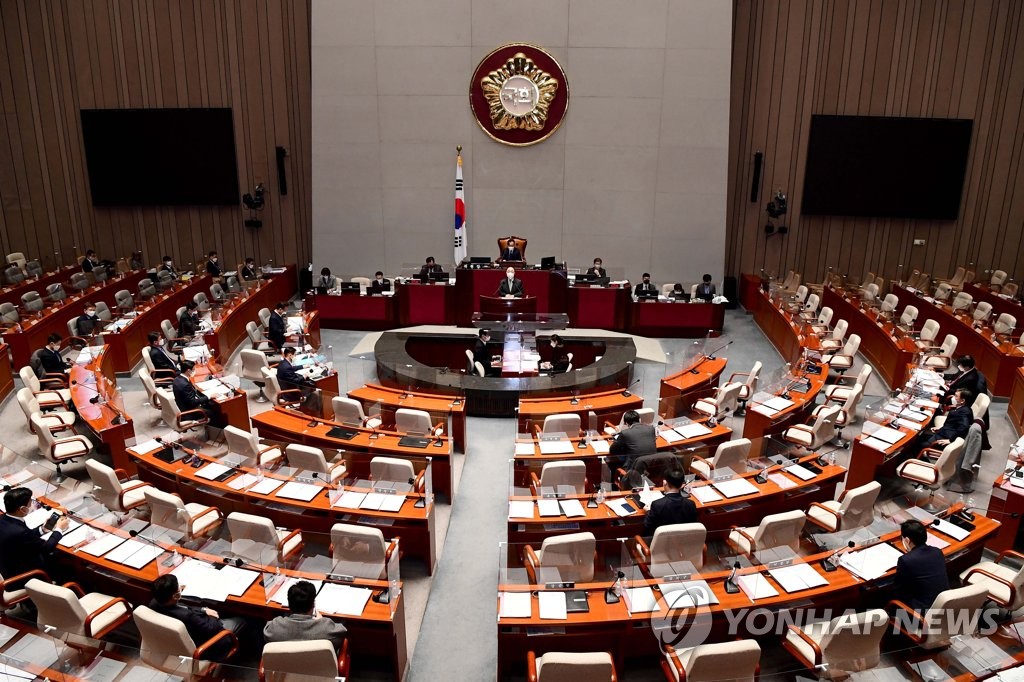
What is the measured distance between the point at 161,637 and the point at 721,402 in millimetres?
8127

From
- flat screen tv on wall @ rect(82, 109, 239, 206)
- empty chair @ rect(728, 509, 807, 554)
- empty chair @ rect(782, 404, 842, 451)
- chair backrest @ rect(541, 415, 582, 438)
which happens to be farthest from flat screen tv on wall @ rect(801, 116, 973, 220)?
flat screen tv on wall @ rect(82, 109, 239, 206)

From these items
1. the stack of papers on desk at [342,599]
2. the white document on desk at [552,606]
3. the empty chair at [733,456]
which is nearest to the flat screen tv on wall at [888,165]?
the empty chair at [733,456]

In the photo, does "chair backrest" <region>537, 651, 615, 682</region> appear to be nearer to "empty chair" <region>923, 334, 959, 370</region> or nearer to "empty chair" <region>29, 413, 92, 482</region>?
"empty chair" <region>29, 413, 92, 482</region>

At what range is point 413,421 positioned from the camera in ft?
30.5

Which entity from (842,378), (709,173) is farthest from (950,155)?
(842,378)

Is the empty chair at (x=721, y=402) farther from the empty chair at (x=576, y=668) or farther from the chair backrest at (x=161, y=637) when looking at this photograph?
the chair backrest at (x=161, y=637)

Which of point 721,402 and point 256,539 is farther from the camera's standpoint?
point 721,402

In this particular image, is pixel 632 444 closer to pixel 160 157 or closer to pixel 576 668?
pixel 576 668

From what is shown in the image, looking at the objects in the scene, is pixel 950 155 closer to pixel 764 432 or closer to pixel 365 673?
pixel 764 432

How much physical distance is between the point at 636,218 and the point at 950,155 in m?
8.03

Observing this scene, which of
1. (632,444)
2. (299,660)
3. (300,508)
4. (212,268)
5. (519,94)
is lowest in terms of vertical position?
(300,508)

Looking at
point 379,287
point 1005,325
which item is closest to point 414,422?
point 379,287

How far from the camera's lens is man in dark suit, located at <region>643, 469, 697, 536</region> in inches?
263

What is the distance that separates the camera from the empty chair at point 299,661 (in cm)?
483
